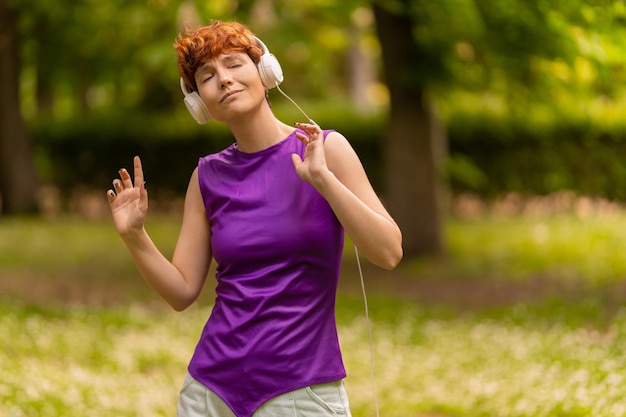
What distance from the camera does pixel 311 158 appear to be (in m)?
2.81

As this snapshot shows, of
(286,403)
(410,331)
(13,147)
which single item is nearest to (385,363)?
(410,331)

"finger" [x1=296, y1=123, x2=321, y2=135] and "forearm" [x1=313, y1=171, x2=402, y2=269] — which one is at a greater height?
"finger" [x1=296, y1=123, x2=321, y2=135]

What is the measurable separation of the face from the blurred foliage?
8.23 m

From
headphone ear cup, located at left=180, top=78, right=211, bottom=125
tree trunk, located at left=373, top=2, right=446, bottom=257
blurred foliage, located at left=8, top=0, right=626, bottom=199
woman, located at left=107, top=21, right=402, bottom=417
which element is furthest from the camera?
tree trunk, located at left=373, top=2, right=446, bottom=257

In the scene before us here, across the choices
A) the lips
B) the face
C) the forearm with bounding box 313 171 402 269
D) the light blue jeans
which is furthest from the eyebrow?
the light blue jeans

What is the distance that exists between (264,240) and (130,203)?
47 centimetres

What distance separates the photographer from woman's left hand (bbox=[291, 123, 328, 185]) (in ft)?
9.09

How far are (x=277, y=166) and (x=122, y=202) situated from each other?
0.50 meters

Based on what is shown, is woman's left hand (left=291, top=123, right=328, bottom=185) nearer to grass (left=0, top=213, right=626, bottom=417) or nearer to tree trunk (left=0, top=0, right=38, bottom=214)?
grass (left=0, top=213, right=626, bottom=417)

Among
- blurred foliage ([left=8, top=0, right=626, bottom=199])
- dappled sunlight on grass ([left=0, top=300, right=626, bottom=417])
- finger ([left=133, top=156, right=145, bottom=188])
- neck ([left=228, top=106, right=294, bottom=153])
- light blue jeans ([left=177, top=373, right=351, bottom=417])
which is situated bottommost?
dappled sunlight on grass ([left=0, top=300, right=626, bottom=417])

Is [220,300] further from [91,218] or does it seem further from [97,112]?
[97,112]

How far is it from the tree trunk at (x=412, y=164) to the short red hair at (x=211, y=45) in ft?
35.5

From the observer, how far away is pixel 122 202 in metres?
3.12

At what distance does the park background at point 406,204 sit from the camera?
25.2 ft
